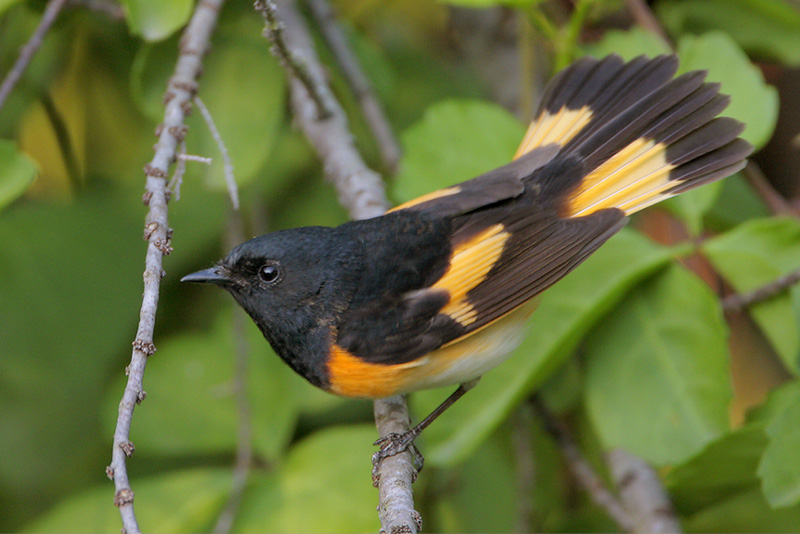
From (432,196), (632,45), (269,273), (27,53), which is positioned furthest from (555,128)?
(27,53)

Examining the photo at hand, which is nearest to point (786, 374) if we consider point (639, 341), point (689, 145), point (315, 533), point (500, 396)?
point (639, 341)

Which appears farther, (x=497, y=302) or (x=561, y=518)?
(x=561, y=518)

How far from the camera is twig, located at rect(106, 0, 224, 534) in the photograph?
105cm

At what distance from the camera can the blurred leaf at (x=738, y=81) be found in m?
2.08

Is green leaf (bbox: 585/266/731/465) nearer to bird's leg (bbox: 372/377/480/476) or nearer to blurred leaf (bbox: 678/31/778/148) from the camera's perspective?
bird's leg (bbox: 372/377/480/476)

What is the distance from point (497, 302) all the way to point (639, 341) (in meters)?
0.42

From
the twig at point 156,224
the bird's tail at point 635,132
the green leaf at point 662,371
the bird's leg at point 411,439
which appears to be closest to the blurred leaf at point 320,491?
the bird's leg at point 411,439

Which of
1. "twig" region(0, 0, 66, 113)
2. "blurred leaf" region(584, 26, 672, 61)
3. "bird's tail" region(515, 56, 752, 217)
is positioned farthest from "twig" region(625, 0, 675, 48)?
"twig" region(0, 0, 66, 113)

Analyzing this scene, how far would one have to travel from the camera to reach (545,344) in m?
1.93

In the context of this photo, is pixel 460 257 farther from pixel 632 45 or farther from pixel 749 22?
pixel 749 22

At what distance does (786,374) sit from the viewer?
246 centimetres

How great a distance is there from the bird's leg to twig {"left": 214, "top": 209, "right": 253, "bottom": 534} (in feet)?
1.50

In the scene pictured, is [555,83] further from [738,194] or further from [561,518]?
[561,518]

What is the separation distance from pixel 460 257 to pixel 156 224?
83 centimetres
